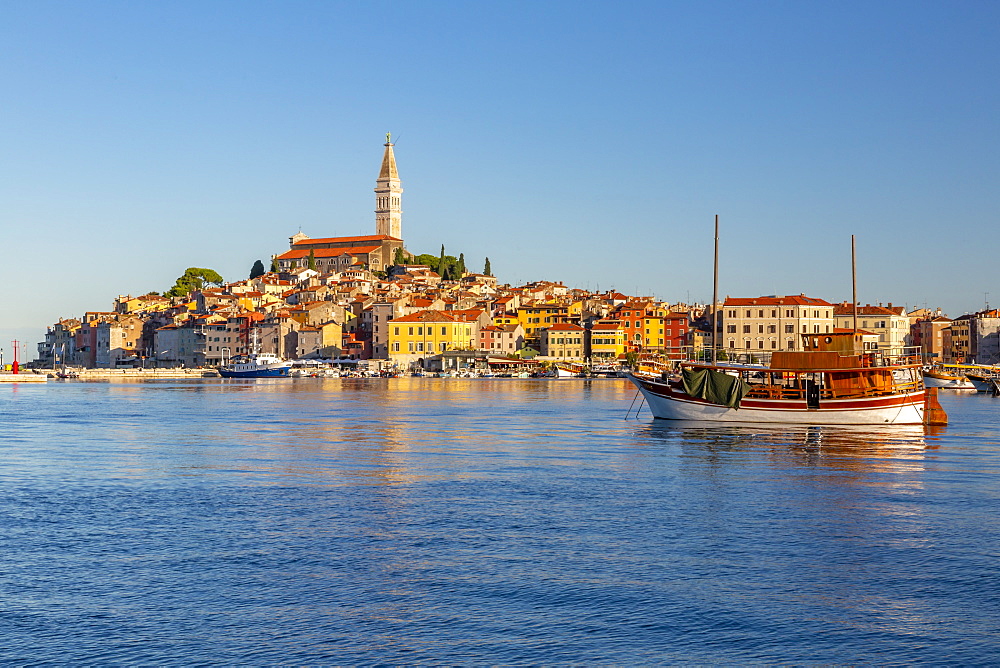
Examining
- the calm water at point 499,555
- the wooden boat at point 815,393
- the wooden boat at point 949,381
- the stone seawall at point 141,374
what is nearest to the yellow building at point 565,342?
the stone seawall at point 141,374

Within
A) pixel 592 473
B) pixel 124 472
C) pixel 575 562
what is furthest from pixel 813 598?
pixel 124 472

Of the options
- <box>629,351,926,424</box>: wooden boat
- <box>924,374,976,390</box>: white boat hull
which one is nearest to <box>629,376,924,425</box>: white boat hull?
<box>629,351,926,424</box>: wooden boat

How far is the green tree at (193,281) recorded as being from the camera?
6767 inches

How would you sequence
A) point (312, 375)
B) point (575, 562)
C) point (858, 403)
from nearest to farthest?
point (575, 562), point (858, 403), point (312, 375)

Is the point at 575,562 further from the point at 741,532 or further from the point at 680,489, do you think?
the point at 680,489

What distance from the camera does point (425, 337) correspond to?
420 ft

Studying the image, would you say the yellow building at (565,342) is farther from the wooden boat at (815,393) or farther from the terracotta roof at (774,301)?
the wooden boat at (815,393)

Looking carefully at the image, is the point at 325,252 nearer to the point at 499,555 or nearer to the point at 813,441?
the point at 813,441

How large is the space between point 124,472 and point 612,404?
37.3 meters

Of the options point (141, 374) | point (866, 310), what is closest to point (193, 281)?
point (141, 374)

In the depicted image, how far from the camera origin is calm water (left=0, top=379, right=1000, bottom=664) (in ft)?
40.7

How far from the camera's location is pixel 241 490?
76.9 feet

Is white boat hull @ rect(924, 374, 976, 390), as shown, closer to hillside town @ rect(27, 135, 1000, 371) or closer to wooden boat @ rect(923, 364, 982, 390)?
wooden boat @ rect(923, 364, 982, 390)

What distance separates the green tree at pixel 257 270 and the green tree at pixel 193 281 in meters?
6.30
